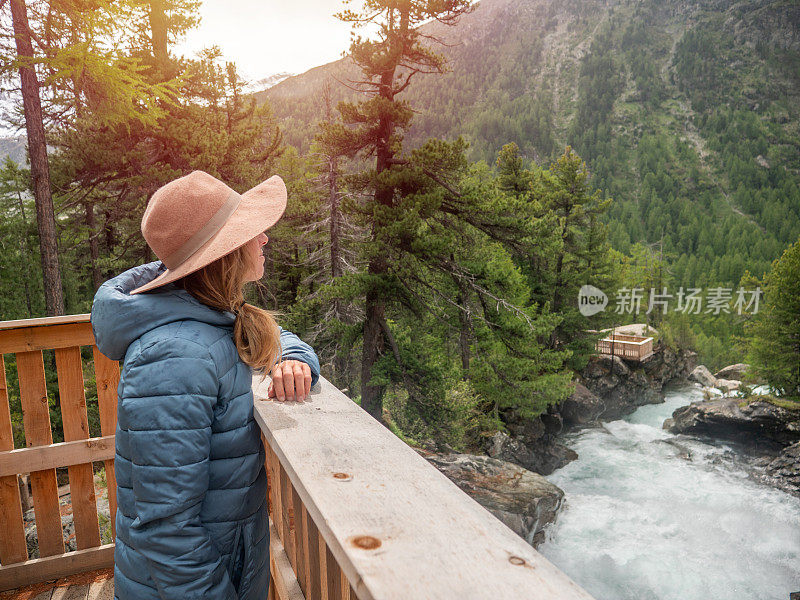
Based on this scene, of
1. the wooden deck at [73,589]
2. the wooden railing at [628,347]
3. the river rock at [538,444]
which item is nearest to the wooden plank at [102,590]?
the wooden deck at [73,589]

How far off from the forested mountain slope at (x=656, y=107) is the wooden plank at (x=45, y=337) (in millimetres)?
62820

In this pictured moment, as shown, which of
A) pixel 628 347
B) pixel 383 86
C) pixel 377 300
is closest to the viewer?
pixel 383 86

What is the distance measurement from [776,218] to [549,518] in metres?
102

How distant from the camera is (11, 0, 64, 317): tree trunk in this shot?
8.41 m

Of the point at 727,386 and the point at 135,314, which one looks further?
the point at 727,386

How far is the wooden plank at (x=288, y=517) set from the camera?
145 centimetres

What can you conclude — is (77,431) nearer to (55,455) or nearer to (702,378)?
(55,455)

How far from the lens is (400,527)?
0.73 m

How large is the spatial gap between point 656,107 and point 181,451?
540 feet

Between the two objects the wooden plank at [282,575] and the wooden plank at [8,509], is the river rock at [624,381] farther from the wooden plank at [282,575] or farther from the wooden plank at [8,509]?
the wooden plank at [282,575]

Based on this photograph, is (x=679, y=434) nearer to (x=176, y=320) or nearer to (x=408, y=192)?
(x=408, y=192)

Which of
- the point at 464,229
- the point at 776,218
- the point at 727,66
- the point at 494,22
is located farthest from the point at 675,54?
the point at 464,229

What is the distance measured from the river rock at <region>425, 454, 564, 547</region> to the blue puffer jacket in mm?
10227

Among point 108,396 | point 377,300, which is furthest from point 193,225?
point 377,300
